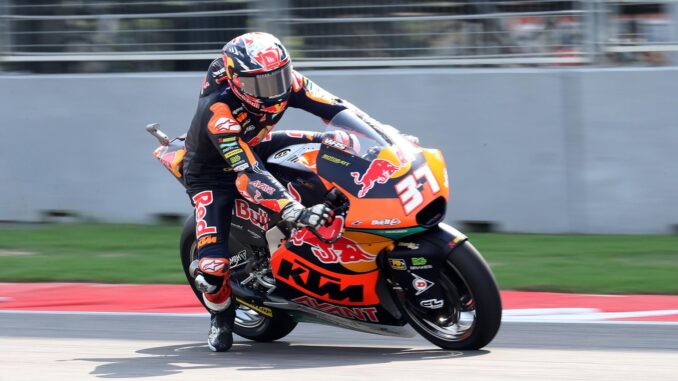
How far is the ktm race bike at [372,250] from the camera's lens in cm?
534

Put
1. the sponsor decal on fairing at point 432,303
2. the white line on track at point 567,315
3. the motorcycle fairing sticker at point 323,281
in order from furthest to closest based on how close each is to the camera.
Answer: the white line on track at point 567,315 → the motorcycle fairing sticker at point 323,281 → the sponsor decal on fairing at point 432,303

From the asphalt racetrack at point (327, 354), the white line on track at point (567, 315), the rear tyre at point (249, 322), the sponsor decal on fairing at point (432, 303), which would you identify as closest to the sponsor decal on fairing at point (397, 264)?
the sponsor decal on fairing at point (432, 303)

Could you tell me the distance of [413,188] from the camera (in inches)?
210

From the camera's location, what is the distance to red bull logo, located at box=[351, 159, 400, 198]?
5.42m

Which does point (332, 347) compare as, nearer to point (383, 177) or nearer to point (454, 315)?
point (454, 315)

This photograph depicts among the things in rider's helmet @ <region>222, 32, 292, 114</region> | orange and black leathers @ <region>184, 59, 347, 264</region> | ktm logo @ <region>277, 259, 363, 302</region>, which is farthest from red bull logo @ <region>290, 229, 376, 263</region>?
rider's helmet @ <region>222, 32, 292, 114</region>

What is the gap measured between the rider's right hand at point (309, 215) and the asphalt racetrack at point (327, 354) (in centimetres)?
74

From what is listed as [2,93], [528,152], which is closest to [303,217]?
[528,152]

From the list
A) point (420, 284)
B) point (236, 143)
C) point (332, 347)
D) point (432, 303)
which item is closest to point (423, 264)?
point (420, 284)

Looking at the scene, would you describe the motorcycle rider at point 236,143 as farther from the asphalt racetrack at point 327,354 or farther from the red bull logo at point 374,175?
the asphalt racetrack at point 327,354

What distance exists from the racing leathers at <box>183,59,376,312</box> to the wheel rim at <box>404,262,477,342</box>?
3.25 ft

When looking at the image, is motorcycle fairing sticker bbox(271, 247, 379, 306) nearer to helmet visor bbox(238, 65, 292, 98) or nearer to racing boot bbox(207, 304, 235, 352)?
racing boot bbox(207, 304, 235, 352)

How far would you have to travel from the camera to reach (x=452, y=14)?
10.1 metres

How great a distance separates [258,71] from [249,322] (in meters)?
1.63
